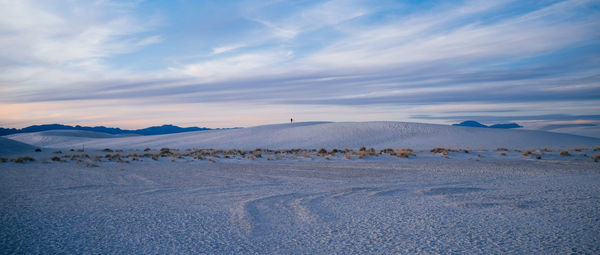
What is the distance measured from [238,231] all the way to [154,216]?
1.90m

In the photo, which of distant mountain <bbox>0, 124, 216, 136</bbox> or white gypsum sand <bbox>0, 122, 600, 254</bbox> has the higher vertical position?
distant mountain <bbox>0, 124, 216, 136</bbox>

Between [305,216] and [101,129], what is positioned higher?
[101,129]

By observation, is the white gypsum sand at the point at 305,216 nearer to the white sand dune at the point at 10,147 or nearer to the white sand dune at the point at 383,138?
the white sand dune at the point at 383,138

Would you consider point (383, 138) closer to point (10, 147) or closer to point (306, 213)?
point (306, 213)

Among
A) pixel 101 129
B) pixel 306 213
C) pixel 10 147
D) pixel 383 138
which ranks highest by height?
pixel 101 129

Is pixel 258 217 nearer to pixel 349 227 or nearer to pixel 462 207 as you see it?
pixel 349 227

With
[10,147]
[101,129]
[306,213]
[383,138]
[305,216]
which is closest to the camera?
[305,216]

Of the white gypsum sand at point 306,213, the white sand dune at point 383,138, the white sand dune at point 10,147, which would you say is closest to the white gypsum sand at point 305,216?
the white gypsum sand at point 306,213

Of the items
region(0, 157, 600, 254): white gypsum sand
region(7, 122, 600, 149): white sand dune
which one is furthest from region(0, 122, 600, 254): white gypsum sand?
region(7, 122, 600, 149): white sand dune

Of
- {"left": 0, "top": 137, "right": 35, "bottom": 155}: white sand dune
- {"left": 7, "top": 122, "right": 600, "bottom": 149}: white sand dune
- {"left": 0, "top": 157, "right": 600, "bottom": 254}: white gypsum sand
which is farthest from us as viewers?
{"left": 7, "top": 122, "right": 600, "bottom": 149}: white sand dune

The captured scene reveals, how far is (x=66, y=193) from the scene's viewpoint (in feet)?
29.8

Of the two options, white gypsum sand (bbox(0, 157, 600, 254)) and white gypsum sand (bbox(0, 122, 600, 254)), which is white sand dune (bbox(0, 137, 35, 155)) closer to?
white gypsum sand (bbox(0, 122, 600, 254))

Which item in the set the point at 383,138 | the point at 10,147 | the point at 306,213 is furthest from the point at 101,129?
the point at 306,213

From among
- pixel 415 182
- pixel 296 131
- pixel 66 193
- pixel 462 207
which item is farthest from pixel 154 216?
Result: pixel 296 131
